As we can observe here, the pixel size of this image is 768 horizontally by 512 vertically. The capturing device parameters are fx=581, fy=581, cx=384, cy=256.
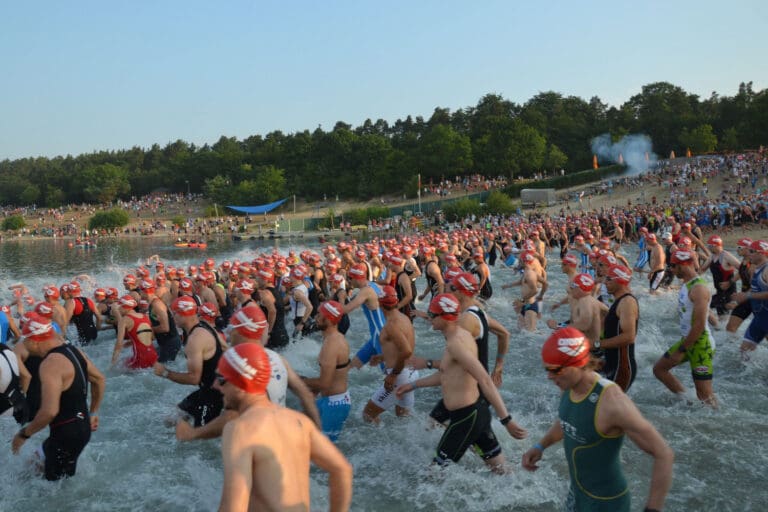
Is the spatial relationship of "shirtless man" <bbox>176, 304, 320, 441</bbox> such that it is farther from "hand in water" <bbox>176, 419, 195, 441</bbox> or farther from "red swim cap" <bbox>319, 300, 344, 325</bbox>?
"red swim cap" <bbox>319, 300, 344, 325</bbox>

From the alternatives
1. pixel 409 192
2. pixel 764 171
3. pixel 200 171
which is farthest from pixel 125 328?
pixel 200 171

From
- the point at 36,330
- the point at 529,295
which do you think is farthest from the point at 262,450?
the point at 529,295

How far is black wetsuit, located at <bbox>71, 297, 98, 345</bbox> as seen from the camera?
10.7m

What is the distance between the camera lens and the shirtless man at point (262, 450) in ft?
7.72

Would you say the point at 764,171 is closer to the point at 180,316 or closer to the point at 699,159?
the point at 699,159

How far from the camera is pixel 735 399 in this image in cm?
744

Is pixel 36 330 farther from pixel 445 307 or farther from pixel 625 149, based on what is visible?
pixel 625 149

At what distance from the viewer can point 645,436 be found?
2861 mm

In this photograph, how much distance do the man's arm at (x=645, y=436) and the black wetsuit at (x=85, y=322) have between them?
10.1 meters

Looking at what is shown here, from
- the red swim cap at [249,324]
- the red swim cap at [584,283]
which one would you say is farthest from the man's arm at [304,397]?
the red swim cap at [584,283]

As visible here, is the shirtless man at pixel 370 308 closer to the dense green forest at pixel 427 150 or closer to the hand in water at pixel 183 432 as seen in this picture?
the hand in water at pixel 183 432

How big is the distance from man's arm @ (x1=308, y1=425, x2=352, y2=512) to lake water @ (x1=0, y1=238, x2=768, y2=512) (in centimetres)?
285

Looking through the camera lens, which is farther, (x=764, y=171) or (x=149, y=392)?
(x=764, y=171)

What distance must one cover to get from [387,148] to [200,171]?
3916 cm
